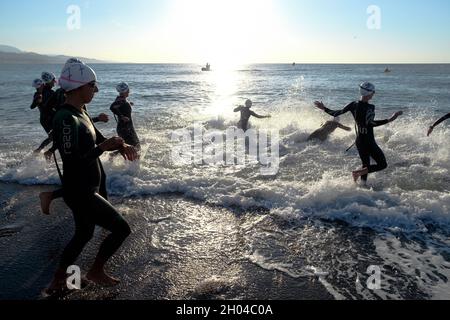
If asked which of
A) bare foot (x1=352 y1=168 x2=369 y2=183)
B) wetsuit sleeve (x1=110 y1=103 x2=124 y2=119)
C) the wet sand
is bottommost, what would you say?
the wet sand

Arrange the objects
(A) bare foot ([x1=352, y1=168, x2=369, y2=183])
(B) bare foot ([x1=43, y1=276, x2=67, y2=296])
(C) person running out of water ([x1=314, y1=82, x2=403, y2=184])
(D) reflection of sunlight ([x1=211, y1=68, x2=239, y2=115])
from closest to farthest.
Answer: (B) bare foot ([x1=43, y1=276, x2=67, y2=296]) < (C) person running out of water ([x1=314, y1=82, x2=403, y2=184]) < (A) bare foot ([x1=352, y1=168, x2=369, y2=183]) < (D) reflection of sunlight ([x1=211, y1=68, x2=239, y2=115])

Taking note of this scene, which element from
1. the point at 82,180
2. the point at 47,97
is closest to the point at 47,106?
the point at 47,97

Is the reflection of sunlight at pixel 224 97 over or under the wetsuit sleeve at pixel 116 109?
over

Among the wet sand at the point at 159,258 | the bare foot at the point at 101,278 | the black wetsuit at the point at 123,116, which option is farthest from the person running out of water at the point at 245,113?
the bare foot at the point at 101,278

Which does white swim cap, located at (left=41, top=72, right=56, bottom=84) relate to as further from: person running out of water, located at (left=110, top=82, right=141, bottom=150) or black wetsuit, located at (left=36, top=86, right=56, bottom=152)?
person running out of water, located at (left=110, top=82, right=141, bottom=150)

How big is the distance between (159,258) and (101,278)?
927mm

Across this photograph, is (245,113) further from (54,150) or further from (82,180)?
(82,180)

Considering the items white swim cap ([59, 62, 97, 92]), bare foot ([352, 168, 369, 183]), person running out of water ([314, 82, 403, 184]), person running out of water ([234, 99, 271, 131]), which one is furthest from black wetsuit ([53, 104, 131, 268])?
person running out of water ([234, 99, 271, 131])

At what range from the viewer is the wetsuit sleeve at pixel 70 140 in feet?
10.8

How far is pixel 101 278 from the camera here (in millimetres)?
3986

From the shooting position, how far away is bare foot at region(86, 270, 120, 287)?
395 cm

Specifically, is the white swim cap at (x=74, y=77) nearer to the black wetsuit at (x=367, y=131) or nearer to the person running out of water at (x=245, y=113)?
the black wetsuit at (x=367, y=131)

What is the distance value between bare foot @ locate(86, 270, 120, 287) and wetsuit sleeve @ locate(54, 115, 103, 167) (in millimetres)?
1361
